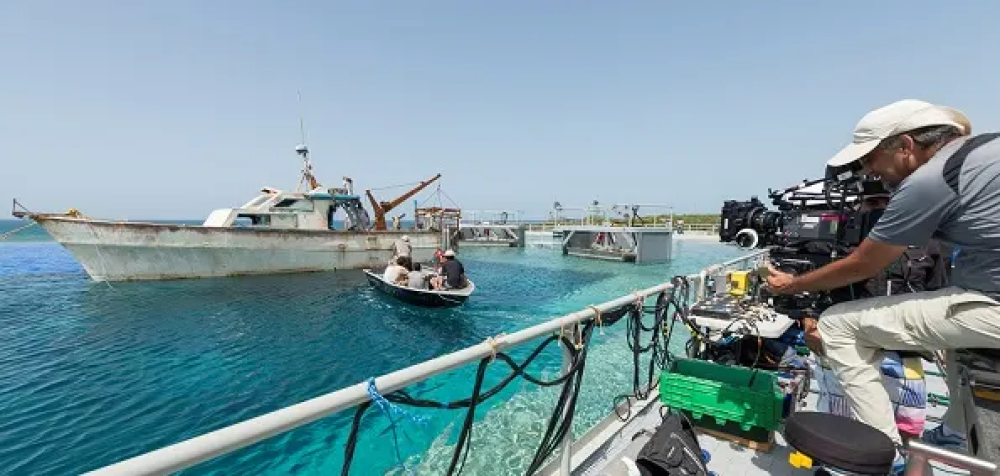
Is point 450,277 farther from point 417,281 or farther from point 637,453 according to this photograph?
point 637,453

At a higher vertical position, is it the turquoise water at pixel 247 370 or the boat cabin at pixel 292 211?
the boat cabin at pixel 292 211

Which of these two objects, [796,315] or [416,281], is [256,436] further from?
[416,281]

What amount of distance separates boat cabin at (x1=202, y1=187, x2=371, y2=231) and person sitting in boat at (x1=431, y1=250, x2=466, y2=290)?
562 inches

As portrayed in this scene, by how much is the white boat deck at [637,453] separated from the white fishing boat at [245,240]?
22.4 m

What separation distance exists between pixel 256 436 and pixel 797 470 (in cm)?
347

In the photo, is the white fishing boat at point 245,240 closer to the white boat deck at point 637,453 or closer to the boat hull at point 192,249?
the boat hull at point 192,249

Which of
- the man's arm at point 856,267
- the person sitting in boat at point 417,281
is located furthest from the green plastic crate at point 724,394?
the person sitting in boat at point 417,281

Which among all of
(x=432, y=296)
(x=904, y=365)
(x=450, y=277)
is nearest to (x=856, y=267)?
(x=904, y=365)

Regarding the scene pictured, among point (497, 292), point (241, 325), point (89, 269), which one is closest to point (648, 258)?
point (497, 292)

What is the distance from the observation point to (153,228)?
63.3 ft

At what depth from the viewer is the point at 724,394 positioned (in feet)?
10.4

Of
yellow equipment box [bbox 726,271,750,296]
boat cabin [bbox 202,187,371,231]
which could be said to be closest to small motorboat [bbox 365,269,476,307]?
yellow equipment box [bbox 726,271,750,296]

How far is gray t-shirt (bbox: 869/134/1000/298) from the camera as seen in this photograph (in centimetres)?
177

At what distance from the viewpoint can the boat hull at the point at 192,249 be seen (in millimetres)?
18375
